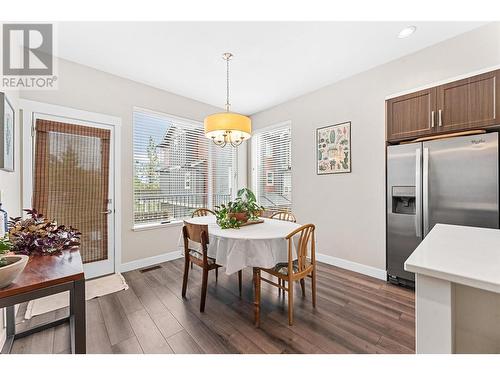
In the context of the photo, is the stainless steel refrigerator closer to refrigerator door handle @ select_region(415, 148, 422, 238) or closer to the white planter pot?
refrigerator door handle @ select_region(415, 148, 422, 238)

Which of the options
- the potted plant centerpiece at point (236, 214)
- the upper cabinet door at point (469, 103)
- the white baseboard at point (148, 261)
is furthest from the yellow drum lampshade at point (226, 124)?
the white baseboard at point (148, 261)

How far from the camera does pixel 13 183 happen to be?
2158 millimetres

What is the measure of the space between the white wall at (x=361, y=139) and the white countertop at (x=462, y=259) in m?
1.60

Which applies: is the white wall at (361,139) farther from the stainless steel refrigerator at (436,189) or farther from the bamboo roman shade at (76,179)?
the bamboo roman shade at (76,179)

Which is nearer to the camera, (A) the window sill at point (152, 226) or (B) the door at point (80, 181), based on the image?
(B) the door at point (80, 181)

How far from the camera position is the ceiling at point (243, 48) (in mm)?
2090

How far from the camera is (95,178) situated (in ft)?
9.45

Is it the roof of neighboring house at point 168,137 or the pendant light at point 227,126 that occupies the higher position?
the roof of neighboring house at point 168,137

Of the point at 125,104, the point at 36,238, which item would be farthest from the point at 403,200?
the point at 125,104

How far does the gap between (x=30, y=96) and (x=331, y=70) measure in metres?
3.56

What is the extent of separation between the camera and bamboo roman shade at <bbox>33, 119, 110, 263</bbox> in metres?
2.52

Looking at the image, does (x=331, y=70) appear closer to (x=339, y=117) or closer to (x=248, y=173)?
(x=339, y=117)

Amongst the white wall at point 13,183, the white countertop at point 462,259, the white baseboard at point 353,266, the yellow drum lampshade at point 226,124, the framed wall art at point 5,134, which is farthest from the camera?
the white baseboard at point 353,266

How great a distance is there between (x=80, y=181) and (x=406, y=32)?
399cm
